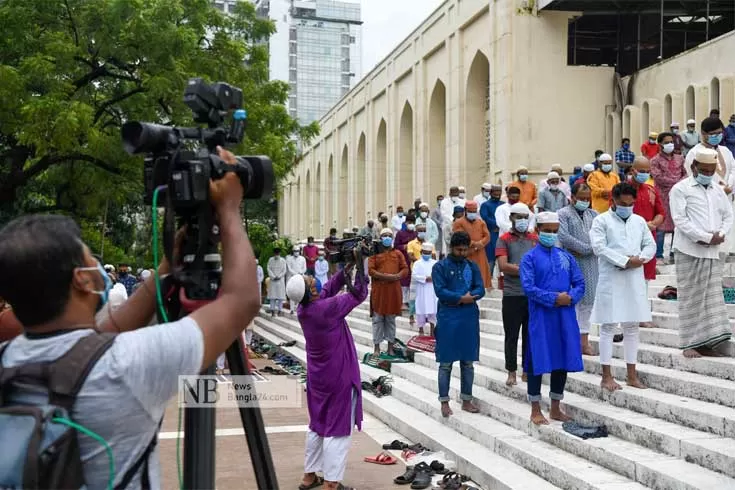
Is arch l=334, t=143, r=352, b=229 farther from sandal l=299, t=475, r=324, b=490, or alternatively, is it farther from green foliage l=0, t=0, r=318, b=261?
sandal l=299, t=475, r=324, b=490

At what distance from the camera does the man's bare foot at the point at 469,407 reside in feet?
27.3

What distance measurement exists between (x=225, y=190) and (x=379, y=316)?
10276mm

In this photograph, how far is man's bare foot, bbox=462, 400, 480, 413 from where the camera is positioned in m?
8.34

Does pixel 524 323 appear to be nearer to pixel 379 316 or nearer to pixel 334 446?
pixel 334 446

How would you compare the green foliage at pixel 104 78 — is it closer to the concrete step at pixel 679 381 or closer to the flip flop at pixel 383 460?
the flip flop at pixel 383 460

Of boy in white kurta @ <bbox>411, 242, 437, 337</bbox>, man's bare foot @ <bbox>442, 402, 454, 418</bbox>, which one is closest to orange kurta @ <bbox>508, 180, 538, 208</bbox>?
boy in white kurta @ <bbox>411, 242, 437, 337</bbox>

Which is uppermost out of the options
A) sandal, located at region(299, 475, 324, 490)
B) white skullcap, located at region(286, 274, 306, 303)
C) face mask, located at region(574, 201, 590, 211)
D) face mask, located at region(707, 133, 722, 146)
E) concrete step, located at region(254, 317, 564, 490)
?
face mask, located at region(707, 133, 722, 146)

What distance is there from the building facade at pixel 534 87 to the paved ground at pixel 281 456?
10273mm

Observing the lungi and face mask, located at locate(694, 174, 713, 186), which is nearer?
the lungi

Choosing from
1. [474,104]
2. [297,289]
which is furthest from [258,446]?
[474,104]

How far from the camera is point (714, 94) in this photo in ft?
50.6

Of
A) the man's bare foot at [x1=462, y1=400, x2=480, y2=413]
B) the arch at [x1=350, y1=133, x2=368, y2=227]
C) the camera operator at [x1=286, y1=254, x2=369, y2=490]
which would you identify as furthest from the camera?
the arch at [x1=350, y1=133, x2=368, y2=227]

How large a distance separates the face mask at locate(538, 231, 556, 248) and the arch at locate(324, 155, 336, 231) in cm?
3687

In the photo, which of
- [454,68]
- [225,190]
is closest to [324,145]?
[454,68]
